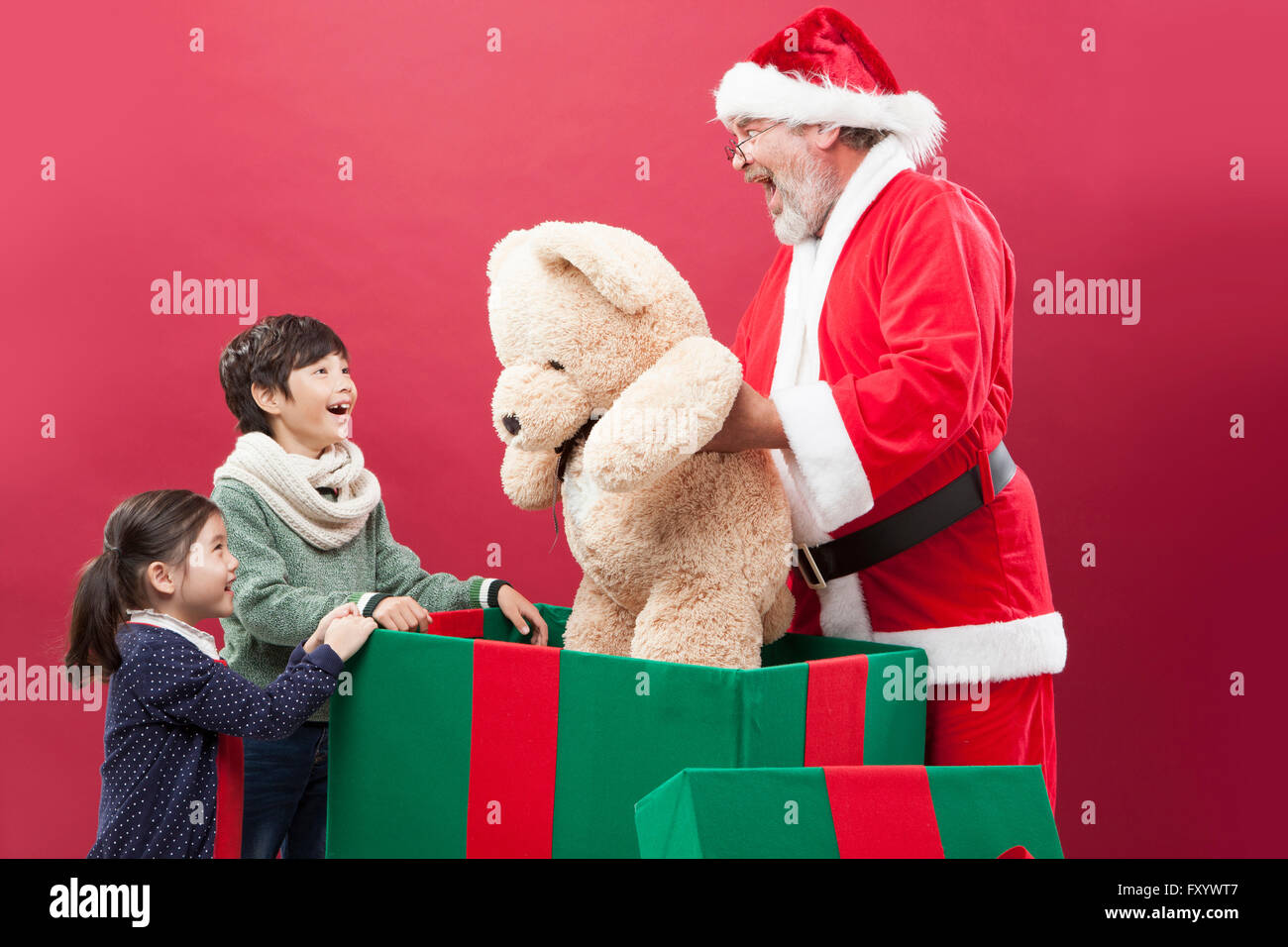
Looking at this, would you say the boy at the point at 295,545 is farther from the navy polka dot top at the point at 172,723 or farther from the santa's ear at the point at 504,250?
the santa's ear at the point at 504,250

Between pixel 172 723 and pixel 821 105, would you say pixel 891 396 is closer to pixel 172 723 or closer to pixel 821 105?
pixel 821 105

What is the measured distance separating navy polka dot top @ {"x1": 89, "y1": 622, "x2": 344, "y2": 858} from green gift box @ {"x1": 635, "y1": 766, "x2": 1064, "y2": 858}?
48 cm

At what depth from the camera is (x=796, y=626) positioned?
142cm

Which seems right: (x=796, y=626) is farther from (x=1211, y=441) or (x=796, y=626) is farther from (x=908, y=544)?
(x=1211, y=441)

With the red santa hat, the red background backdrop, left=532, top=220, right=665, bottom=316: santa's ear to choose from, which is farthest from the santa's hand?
the red background backdrop

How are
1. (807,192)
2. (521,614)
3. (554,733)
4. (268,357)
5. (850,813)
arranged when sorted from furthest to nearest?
(268,357)
(521,614)
(807,192)
(554,733)
(850,813)

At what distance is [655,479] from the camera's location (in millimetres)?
1132

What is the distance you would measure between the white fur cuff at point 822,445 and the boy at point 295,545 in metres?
0.50

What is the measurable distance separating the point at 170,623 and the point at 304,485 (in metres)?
0.27

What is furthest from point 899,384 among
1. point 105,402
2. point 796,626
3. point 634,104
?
point 105,402

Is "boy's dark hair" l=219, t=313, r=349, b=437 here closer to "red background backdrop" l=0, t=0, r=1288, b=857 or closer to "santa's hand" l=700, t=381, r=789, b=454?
"red background backdrop" l=0, t=0, r=1288, b=857

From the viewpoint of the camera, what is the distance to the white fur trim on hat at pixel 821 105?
1.34 meters

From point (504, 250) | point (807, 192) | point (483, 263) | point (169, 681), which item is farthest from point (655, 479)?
point (483, 263)

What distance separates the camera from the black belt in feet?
4.12
